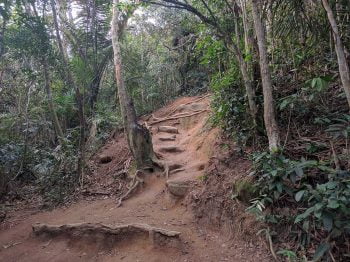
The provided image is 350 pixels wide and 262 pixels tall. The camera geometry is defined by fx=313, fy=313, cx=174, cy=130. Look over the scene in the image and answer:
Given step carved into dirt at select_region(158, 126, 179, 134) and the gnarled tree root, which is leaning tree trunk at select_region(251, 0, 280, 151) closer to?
the gnarled tree root

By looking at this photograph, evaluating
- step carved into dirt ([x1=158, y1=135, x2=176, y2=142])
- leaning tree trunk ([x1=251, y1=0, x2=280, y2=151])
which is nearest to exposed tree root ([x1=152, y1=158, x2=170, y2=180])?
step carved into dirt ([x1=158, y1=135, x2=176, y2=142])

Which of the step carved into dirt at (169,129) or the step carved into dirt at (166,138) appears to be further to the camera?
the step carved into dirt at (169,129)

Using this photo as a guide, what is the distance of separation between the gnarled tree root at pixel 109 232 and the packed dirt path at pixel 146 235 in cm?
2

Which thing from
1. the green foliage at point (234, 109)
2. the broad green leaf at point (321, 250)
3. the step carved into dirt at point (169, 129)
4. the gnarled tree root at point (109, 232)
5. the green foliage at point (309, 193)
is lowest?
the gnarled tree root at point (109, 232)

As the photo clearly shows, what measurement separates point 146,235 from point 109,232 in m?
0.65

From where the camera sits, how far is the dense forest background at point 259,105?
11.1 ft

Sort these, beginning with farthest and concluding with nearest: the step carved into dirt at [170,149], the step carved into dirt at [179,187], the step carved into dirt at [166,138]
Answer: the step carved into dirt at [166,138] → the step carved into dirt at [170,149] → the step carved into dirt at [179,187]

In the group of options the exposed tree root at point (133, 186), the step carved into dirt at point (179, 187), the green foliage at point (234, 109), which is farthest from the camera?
the exposed tree root at point (133, 186)

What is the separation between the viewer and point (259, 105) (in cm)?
473

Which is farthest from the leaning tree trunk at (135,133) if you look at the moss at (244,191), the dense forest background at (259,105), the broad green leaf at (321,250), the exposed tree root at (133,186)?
the broad green leaf at (321,250)

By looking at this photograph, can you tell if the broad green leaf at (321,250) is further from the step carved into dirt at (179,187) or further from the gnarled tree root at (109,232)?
the step carved into dirt at (179,187)

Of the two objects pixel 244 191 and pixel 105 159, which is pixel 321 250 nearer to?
pixel 244 191

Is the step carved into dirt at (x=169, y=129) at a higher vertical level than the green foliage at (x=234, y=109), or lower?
lower

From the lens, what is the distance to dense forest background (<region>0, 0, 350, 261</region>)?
11.1ft
